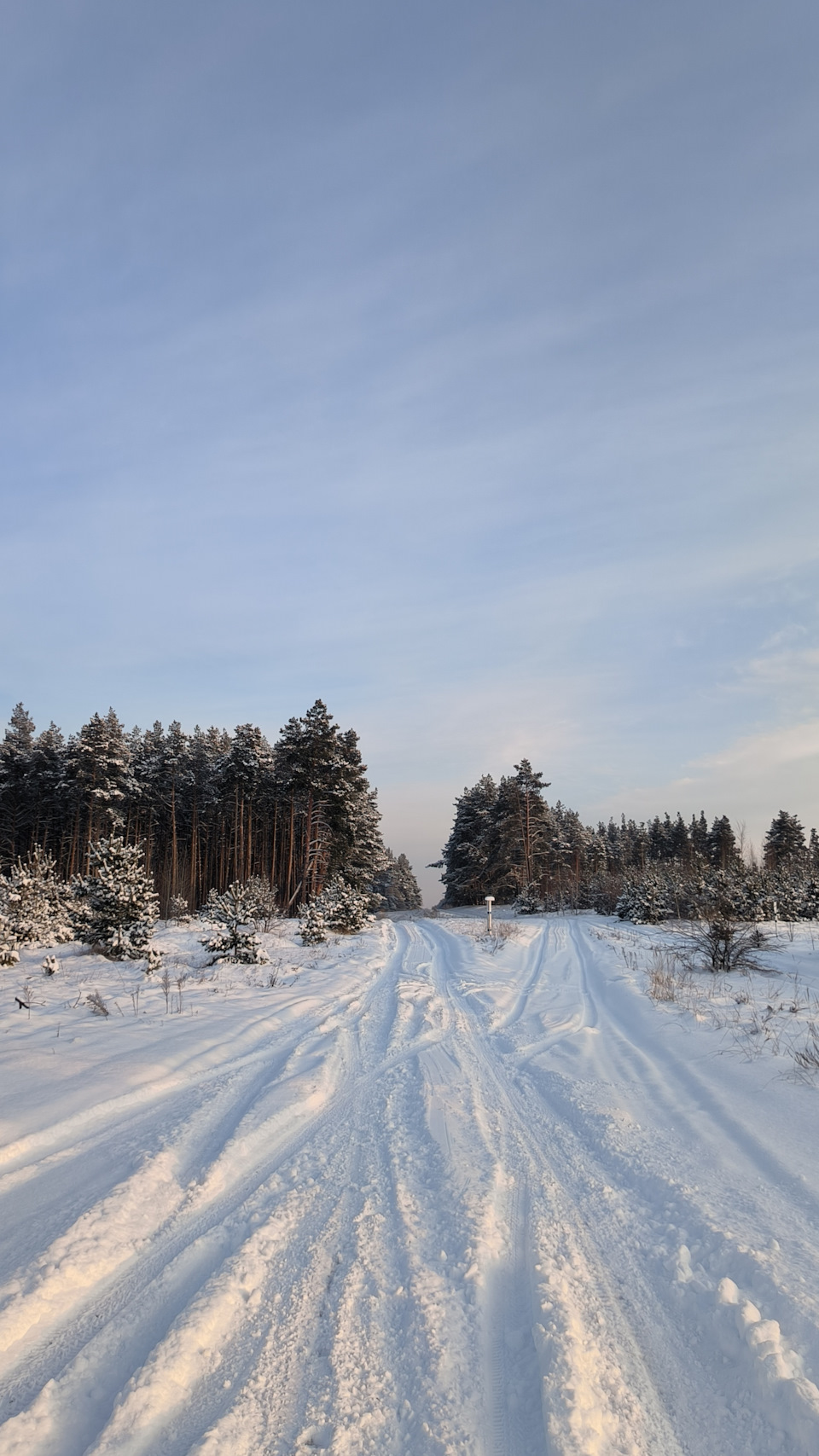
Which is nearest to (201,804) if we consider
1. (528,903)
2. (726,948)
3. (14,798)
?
(14,798)

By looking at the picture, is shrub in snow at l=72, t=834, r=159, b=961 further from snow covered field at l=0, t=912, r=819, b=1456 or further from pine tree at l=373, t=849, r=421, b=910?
pine tree at l=373, t=849, r=421, b=910

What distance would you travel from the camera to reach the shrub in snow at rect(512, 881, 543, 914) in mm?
40719

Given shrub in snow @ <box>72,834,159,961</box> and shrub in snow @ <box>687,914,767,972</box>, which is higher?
shrub in snow @ <box>72,834,159,961</box>

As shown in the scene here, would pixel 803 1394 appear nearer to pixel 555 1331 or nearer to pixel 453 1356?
pixel 555 1331

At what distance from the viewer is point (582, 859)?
215 feet

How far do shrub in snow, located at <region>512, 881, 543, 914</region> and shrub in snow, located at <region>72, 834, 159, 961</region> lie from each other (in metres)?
30.8

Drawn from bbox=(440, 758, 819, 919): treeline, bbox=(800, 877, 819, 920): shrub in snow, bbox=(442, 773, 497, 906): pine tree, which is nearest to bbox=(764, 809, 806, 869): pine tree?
bbox=(440, 758, 819, 919): treeline

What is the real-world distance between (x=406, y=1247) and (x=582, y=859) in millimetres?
65889

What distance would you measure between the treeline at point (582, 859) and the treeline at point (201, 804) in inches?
375

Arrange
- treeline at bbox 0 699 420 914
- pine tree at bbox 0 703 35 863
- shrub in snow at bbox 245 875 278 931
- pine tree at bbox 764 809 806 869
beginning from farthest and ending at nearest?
1. pine tree at bbox 764 809 806 869
2. pine tree at bbox 0 703 35 863
3. treeline at bbox 0 699 420 914
4. shrub in snow at bbox 245 875 278 931

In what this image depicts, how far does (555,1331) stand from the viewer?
8.15 feet

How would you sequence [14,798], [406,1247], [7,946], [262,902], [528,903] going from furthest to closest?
[14,798] → [528,903] → [262,902] → [7,946] → [406,1247]

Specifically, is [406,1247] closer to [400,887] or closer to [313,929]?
[313,929]

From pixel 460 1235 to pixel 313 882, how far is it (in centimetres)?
3313
